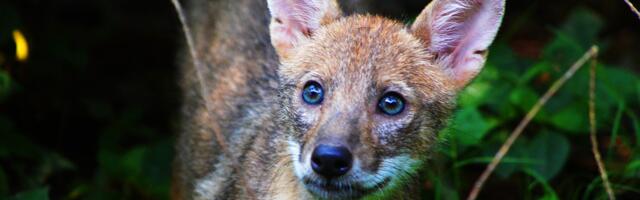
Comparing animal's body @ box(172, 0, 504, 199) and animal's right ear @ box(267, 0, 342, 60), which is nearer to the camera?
animal's body @ box(172, 0, 504, 199)

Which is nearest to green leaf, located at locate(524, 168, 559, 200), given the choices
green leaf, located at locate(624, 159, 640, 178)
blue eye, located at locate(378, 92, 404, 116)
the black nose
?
green leaf, located at locate(624, 159, 640, 178)

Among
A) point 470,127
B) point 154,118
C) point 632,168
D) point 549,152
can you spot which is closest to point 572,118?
point 549,152

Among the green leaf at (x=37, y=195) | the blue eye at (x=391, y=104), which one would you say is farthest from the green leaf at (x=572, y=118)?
the green leaf at (x=37, y=195)

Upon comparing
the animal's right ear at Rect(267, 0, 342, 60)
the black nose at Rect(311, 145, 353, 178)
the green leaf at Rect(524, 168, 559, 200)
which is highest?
the animal's right ear at Rect(267, 0, 342, 60)

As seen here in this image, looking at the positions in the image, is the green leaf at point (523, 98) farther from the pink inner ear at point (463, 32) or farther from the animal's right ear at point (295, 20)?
the animal's right ear at point (295, 20)

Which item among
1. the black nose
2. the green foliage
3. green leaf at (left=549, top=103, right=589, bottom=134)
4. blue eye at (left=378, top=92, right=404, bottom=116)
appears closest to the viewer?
the black nose


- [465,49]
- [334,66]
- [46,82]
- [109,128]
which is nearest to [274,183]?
[334,66]

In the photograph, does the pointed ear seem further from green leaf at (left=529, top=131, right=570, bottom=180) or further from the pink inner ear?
green leaf at (left=529, top=131, right=570, bottom=180)

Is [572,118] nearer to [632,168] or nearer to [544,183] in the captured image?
[632,168]
